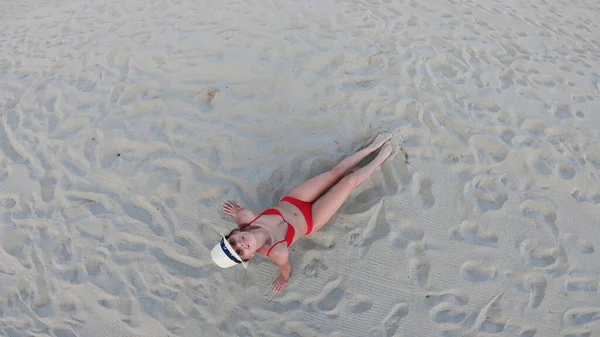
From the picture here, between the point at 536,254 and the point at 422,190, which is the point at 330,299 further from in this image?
the point at 536,254

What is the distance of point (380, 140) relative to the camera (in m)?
4.25

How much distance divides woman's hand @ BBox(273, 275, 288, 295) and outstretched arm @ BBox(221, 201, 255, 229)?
567 millimetres

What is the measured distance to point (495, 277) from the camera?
3.63m

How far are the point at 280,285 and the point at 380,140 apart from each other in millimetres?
1712

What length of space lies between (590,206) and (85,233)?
4735 mm

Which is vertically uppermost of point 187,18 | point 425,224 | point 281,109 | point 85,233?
point 187,18

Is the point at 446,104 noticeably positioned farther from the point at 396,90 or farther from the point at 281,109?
the point at 281,109

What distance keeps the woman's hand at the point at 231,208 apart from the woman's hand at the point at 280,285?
0.70 meters

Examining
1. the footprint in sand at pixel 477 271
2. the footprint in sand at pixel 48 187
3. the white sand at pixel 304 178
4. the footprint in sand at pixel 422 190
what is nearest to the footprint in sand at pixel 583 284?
the white sand at pixel 304 178

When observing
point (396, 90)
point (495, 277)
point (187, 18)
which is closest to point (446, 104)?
point (396, 90)

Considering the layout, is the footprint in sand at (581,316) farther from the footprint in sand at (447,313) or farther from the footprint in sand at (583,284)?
the footprint in sand at (447,313)

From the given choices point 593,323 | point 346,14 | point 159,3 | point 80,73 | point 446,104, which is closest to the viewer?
point 593,323

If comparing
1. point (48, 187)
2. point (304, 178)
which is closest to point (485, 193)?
point (304, 178)

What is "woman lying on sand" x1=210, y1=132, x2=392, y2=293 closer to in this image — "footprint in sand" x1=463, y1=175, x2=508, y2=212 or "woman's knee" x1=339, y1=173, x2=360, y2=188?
"woman's knee" x1=339, y1=173, x2=360, y2=188
